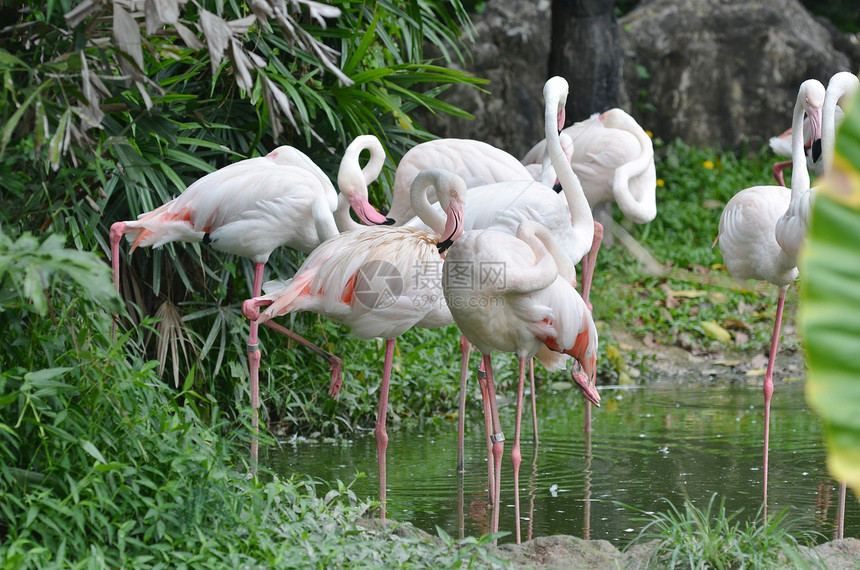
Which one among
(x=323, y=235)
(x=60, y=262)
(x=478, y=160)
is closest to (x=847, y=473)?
(x=60, y=262)

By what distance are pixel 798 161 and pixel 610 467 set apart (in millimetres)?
1634

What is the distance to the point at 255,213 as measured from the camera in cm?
459

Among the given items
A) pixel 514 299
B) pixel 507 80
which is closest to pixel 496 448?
pixel 514 299

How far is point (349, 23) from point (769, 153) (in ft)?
22.6

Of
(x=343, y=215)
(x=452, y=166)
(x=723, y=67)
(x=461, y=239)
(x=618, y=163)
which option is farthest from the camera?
(x=723, y=67)

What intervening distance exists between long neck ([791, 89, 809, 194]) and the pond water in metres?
1.28

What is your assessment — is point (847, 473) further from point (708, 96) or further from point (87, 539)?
point (708, 96)

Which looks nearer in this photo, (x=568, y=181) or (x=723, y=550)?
(x=723, y=550)

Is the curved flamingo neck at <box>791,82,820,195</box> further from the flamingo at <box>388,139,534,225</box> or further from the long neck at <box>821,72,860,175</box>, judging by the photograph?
the flamingo at <box>388,139,534,225</box>

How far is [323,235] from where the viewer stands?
4.65m

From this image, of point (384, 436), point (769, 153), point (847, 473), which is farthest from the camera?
point (769, 153)

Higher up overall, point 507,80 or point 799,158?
point 507,80

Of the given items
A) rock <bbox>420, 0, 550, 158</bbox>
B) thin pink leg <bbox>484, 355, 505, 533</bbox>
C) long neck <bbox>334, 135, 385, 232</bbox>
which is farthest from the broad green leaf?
rock <bbox>420, 0, 550, 158</bbox>

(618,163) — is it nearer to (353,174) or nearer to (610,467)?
(353,174)
